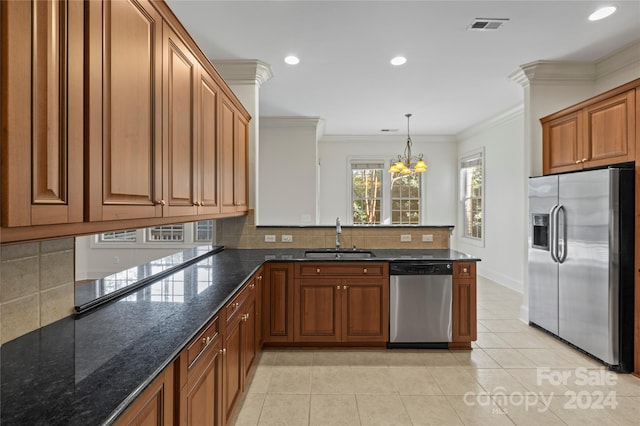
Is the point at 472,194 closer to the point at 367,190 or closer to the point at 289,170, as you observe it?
the point at 367,190

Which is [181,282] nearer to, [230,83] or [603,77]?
[230,83]

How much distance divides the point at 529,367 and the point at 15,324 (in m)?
3.56

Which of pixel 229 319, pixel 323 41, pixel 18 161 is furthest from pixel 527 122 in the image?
pixel 18 161

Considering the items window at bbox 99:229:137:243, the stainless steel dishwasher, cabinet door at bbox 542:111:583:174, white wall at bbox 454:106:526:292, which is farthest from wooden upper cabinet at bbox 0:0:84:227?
white wall at bbox 454:106:526:292

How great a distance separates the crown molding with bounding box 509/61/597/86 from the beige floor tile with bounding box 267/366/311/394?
4006 millimetres

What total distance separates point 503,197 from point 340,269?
13.4 feet

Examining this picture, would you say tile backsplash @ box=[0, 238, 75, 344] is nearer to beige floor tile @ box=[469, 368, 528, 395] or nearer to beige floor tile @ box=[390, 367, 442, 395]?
beige floor tile @ box=[390, 367, 442, 395]

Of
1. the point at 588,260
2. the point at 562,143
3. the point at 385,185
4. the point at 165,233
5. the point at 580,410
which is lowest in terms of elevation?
the point at 580,410

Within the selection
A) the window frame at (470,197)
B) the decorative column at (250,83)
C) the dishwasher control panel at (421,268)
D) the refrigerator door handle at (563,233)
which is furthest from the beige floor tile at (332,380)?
the window frame at (470,197)

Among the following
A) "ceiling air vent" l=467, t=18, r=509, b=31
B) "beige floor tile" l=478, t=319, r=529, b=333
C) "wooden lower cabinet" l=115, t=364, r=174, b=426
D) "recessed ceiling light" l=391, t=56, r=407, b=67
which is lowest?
"beige floor tile" l=478, t=319, r=529, b=333

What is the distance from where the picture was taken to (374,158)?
779 cm

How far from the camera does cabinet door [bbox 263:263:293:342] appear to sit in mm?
3322

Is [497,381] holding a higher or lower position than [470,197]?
lower

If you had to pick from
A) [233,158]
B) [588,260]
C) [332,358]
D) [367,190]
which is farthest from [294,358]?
[367,190]
